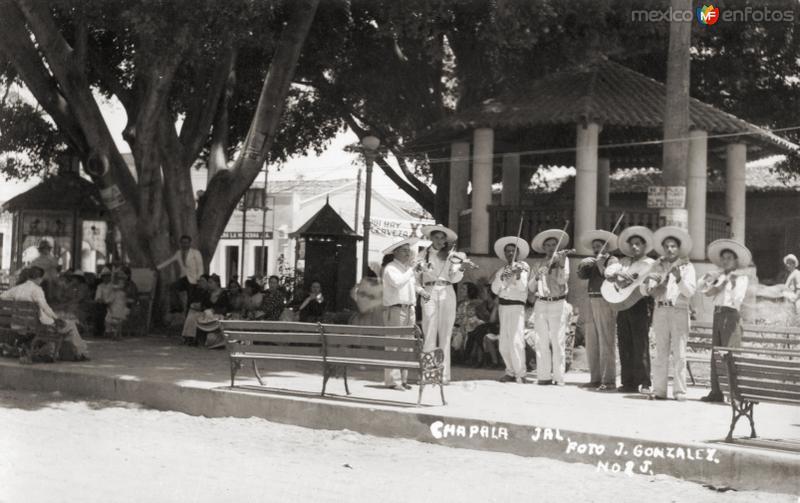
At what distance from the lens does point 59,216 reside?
886 inches

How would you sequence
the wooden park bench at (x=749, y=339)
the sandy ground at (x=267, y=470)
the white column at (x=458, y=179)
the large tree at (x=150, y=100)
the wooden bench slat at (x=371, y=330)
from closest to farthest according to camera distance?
the sandy ground at (x=267, y=470) → the wooden bench slat at (x=371, y=330) → the wooden park bench at (x=749, y=339) → the large tree at (x=150, y=100) → the white column at (x=458, y=179)

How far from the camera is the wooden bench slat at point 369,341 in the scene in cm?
997

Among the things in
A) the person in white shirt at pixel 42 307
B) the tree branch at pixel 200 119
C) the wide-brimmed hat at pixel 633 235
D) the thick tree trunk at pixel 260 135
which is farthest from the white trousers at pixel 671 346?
the tree branch at pixel 200 119

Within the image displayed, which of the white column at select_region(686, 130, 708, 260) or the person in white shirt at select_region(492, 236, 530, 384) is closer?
the person in white shirt at select_region(492, 236, 530, 384)

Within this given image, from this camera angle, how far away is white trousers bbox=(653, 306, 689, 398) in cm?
1105

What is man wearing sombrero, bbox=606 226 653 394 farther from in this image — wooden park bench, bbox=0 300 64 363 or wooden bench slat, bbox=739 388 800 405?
wooden park bench, bbox=0 300 64 363

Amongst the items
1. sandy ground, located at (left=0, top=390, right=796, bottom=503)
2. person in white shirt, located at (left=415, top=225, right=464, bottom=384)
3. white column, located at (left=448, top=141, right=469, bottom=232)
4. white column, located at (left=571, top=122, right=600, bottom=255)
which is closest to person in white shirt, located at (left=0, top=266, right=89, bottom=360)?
sandy ground, located at (left=0, top=390, right=796, bottom=503)

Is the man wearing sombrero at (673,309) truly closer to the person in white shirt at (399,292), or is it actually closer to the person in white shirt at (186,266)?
the person in white shirt at (399,292)

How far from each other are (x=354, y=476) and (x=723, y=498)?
8.72 feet

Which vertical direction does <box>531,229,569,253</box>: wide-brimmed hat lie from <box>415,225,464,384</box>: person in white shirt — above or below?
above

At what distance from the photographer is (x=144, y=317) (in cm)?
1931

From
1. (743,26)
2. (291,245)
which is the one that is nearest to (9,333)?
(743,26)

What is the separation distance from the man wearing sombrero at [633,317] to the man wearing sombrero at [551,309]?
2.49ft

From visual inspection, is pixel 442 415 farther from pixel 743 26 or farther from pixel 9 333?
pixel 743 26
